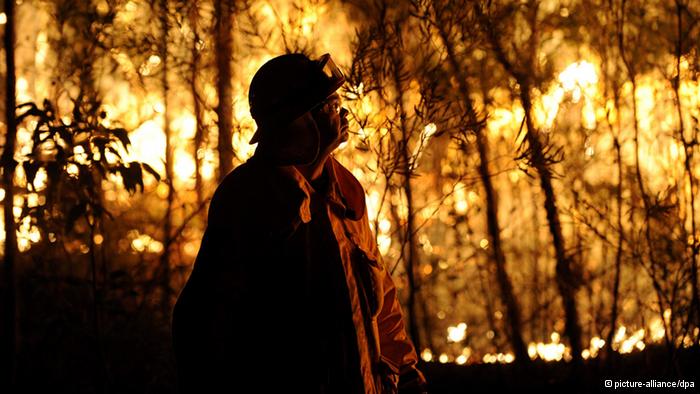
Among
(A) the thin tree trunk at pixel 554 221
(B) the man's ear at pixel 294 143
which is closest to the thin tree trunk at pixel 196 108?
(A) the thin tree trunk at pixel 554 221

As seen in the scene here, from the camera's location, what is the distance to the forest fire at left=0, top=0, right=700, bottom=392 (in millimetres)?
4621

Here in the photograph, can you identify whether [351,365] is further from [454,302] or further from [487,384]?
[454,302]

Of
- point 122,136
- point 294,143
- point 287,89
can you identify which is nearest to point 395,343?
point 294,143

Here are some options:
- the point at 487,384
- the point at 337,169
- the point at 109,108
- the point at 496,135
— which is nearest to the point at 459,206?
the point at 496,135

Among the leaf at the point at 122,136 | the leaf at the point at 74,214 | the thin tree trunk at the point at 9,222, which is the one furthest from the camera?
the thin tree trunk at the point at 9,222

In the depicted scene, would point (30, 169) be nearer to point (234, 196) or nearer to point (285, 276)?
point (234, 196)

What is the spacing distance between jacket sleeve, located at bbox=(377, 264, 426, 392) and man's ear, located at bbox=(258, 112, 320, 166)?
1.36ft

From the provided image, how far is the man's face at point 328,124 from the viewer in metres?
1.81

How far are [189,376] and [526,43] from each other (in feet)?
15.0

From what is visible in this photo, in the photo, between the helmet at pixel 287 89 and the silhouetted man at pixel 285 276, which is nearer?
the silhouetted man at pixel 285 276

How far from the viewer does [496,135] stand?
6027 mm

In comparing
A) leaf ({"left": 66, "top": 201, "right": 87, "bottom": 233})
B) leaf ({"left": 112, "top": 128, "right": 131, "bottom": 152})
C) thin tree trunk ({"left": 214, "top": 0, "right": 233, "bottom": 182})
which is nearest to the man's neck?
leaf ({"left": 112, "top": 128, "right": 131, "bottom": 152})

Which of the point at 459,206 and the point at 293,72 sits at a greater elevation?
the point at 459,206

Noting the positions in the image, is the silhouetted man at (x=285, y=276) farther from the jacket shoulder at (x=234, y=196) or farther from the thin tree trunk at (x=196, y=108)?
the thin tree trunk at (x=196, y=108)
